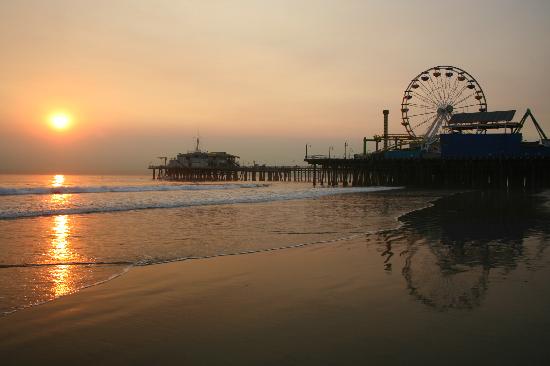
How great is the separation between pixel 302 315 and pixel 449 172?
49945 mm

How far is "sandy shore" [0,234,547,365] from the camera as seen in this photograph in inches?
130

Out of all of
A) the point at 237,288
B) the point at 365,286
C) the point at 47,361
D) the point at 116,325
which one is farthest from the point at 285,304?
the point at 47,361

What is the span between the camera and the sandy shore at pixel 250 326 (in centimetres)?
330

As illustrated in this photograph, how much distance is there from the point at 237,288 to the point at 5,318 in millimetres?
2461

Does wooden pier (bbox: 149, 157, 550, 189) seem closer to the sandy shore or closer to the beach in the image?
the beach

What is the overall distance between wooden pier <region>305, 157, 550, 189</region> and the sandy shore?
46.4 m

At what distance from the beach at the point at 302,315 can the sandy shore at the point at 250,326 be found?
12mm

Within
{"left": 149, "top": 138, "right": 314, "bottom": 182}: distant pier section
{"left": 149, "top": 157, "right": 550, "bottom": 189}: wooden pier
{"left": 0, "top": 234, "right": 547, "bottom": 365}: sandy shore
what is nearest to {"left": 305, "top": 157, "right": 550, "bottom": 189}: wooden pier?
{"left": 149, "top": 157, "right": 550, "bottom": 189}: wooden pier

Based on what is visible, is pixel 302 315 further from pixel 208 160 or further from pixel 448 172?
pixel 208 160

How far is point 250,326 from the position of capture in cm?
397

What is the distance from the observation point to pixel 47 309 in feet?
15.0

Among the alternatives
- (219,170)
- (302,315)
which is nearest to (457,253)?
(302,315)

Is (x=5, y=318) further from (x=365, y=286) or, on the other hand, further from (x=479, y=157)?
(x=479, y=157)

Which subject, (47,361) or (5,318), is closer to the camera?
(47,361)
